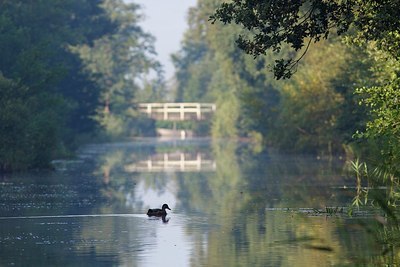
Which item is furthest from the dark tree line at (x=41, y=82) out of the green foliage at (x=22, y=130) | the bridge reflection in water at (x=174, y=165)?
the bridge reflection in water at (x=174, y=165)

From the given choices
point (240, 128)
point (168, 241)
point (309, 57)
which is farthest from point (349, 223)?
point (240, 128)

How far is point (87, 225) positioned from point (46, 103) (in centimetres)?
3028

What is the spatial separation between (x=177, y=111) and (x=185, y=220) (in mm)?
145451

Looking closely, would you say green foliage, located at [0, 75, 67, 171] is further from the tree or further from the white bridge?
the white bridge

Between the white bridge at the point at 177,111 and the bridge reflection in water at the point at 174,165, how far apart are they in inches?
3545

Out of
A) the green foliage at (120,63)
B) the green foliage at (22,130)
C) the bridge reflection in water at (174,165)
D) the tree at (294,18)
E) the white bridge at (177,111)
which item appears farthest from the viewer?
the white bridge at (177,111)

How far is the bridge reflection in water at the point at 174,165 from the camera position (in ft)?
203

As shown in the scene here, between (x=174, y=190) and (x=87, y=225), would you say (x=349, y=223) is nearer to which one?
(x=87, y=225)

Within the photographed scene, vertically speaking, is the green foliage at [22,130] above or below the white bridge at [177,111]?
below

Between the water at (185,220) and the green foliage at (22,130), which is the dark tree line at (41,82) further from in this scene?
the water at (185,220)

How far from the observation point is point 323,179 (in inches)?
1855

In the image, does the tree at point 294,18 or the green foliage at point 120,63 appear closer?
the tree at point 294,18

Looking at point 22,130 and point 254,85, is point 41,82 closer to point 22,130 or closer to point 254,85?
point 22,130

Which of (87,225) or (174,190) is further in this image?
(174,190)
